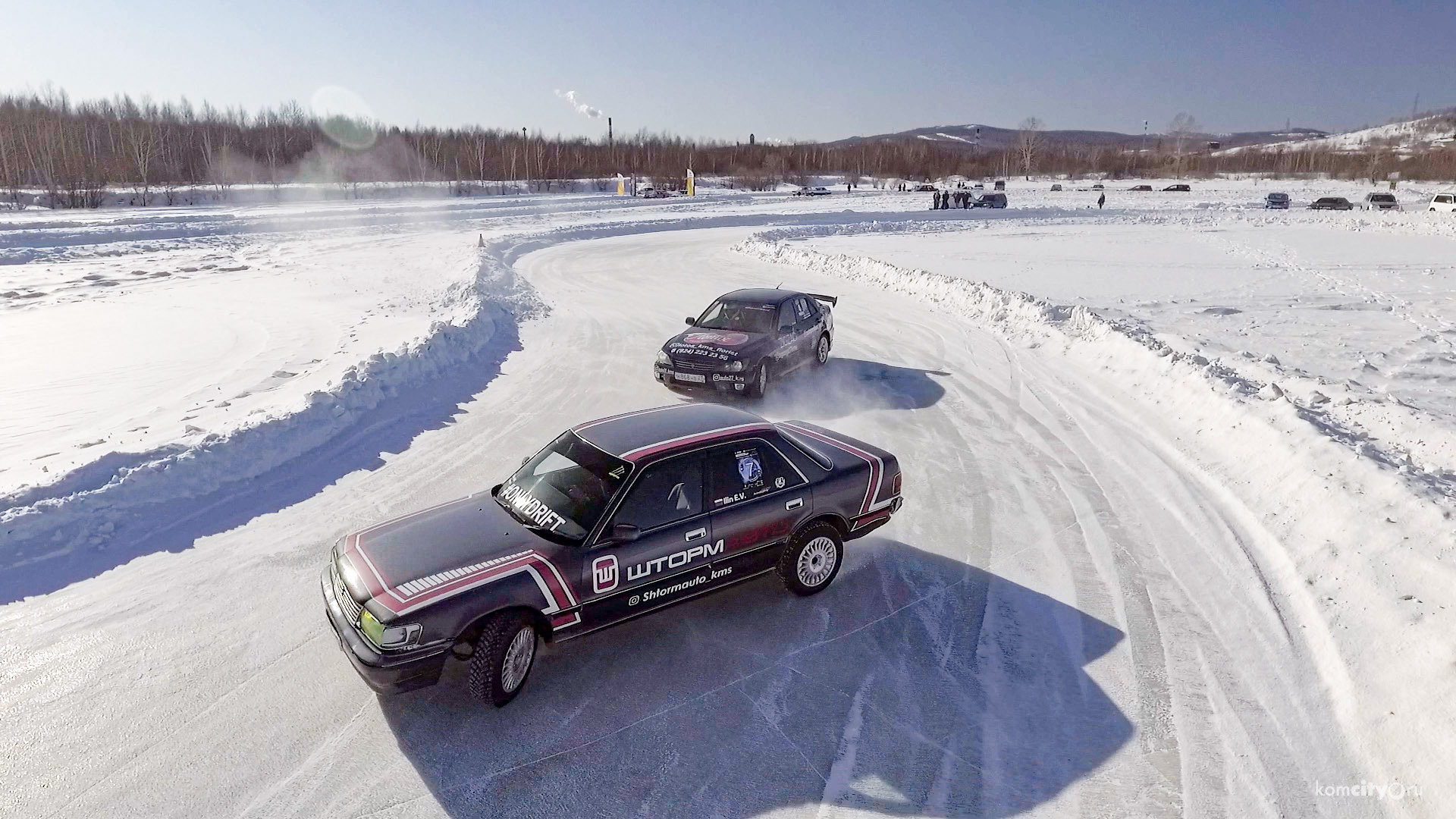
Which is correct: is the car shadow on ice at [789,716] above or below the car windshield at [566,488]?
below

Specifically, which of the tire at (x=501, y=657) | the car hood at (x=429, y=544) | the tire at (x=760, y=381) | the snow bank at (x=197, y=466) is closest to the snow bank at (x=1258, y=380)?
the tire at (x=760, y=381)

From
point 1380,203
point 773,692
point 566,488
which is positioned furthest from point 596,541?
point 1380,203

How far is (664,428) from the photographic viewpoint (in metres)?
6.06

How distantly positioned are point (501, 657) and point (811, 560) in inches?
101

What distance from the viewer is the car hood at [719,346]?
36.6ft

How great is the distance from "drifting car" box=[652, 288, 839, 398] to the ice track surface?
378 centimetres

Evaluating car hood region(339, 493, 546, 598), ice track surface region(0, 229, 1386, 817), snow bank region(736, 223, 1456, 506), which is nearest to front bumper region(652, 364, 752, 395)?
ice track surface region(0, 229, 1386, 817)

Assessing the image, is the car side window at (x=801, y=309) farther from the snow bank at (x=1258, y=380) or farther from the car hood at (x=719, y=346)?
the snow bank at (x=1258, y=380)

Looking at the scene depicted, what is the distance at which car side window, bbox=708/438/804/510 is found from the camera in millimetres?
5766

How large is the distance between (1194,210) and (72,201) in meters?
66.8

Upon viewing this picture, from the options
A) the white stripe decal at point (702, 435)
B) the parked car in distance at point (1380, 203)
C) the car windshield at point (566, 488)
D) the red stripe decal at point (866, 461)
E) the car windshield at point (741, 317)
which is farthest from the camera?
the parked car in distance at point (1380, 203)

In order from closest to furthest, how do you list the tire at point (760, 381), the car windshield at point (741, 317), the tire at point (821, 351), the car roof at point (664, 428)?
the car roof at point (664, 428) < the tire at point (760, 381) < the car windshield at point (741, 317) < the tire at point (821, 351)

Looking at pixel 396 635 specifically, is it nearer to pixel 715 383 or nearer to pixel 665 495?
pixel 665 495

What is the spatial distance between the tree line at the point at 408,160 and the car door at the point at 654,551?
184 ft
